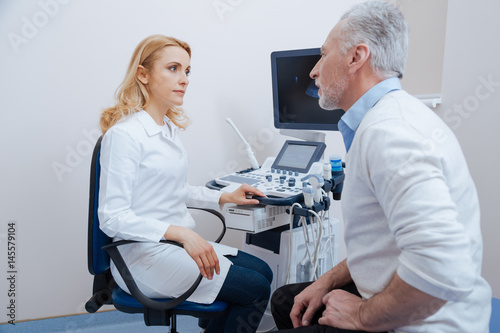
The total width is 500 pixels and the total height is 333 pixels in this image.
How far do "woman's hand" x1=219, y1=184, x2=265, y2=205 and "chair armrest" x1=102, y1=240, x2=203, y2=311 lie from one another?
0.39 meters

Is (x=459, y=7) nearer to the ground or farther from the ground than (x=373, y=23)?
farther from the ground

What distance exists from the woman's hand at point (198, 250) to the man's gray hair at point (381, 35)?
Answer: 71cm

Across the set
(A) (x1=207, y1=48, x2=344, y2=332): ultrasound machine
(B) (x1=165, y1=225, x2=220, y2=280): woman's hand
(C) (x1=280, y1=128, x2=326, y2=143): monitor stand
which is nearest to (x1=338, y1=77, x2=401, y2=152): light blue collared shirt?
(A) (x1=207, y1=48, x2=344, y2=332): ultrasound machine

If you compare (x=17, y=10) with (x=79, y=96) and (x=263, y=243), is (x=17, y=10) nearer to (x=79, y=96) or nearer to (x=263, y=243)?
(x=79, y=96)

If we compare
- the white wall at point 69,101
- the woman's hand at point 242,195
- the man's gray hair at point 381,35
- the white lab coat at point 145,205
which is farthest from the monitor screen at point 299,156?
the man's gray hair at point 381,35

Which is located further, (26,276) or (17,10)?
(26,276)

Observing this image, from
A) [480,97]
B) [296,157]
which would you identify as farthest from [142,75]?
[480,97]

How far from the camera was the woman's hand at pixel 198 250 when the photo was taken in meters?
1.16

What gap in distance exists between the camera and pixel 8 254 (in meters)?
1.87

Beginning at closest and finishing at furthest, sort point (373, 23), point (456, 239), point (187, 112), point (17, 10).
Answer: point (456, 239) → point (373, 23) → point (17, 10) → point (187, 112)

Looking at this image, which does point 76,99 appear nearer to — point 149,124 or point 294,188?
point 149,124

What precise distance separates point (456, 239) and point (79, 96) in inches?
71.5

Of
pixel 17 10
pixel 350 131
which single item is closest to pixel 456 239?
pixel 350 131

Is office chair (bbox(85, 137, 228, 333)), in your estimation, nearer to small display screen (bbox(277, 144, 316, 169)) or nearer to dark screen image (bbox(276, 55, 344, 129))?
small display screen (bbox(277, 144, 316, 169))
